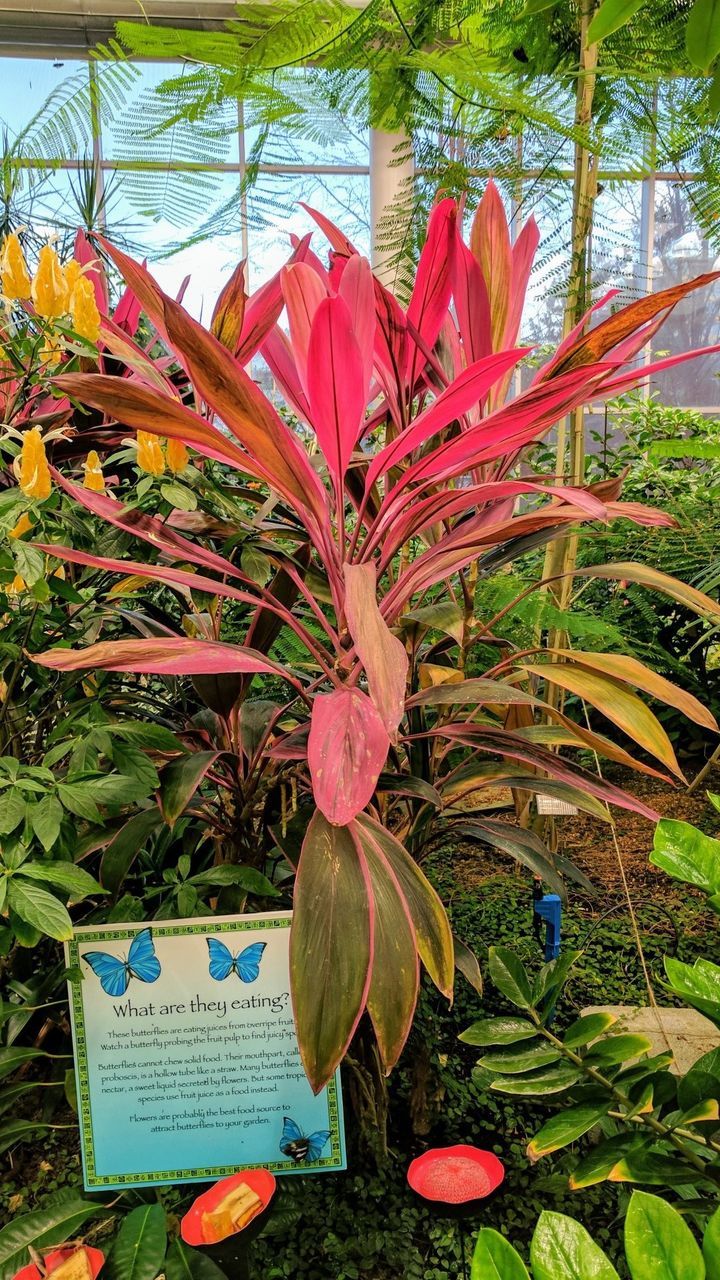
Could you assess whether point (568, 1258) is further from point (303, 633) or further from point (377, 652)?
point (303, 633)

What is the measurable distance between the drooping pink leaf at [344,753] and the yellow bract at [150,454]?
24 centimetres

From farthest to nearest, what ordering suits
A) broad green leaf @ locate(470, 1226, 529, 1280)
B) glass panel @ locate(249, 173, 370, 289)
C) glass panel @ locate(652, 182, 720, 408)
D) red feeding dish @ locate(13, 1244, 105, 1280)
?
glass panel @ locate(652, 182, 720, 408)
glass panel @ locate(249, 173, 370, 289)
red feeding dish @ locate(13, 1244, 105, 1280)
broad green leaf @ locate(470, 1226, 529, 1280)

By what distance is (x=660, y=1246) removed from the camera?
35 centimetres

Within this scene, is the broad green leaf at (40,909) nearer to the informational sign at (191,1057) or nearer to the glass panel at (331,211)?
the informational sign at (191,1057)

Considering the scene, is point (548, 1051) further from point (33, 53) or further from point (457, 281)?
point (33, 53)

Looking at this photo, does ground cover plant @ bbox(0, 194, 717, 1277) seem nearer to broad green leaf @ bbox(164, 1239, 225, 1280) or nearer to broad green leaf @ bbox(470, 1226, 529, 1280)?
broad green leaf @ bbox(164, 1239, 225, 1280)

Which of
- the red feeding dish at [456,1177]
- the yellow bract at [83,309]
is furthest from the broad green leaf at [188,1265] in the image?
the yellow bract at [83,309]

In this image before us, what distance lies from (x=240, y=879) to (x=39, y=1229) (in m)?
0.31

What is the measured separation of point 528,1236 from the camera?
2.44 ft

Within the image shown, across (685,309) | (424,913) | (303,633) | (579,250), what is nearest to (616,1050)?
(424,913)

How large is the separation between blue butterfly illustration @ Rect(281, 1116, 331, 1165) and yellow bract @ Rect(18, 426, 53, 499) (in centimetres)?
55

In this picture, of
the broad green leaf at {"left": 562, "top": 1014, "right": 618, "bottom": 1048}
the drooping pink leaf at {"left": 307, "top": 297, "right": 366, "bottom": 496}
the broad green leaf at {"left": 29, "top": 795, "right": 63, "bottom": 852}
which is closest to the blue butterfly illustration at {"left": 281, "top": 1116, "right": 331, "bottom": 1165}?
the broad green leaf at {"left": 562, "top": 1014, "right": 618, "bottom": 1048}

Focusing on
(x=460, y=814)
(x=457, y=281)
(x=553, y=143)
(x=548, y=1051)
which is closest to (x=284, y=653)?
(x=460, y=814)

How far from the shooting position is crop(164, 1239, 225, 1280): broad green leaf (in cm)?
64
